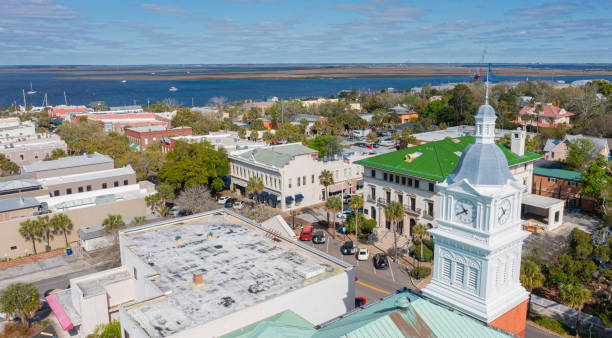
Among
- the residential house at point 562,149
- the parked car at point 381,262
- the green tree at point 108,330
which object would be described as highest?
the residential house at point 562,149

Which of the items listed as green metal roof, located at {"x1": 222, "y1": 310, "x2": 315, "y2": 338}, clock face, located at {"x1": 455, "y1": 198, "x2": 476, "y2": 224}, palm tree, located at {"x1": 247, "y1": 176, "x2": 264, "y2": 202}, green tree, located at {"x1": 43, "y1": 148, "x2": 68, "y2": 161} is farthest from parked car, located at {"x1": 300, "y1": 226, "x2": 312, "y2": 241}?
green tree, located at {"x1": 43, "y1": 148, "x2": 68, "y2": 161}

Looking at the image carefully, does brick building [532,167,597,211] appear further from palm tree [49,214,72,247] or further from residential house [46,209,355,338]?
palm tree [49,214,72,247]

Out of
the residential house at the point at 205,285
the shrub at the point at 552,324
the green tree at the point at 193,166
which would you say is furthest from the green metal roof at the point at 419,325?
the green tree at the point at 193,166

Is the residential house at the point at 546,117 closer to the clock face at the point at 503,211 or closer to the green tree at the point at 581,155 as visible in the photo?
the green tree at the point at 581,155

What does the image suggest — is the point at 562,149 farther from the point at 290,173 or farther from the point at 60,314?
the point at 60,314

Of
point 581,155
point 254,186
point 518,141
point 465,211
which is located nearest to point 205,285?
point 465,211

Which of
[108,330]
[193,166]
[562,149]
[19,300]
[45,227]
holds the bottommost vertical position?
[19,300]
